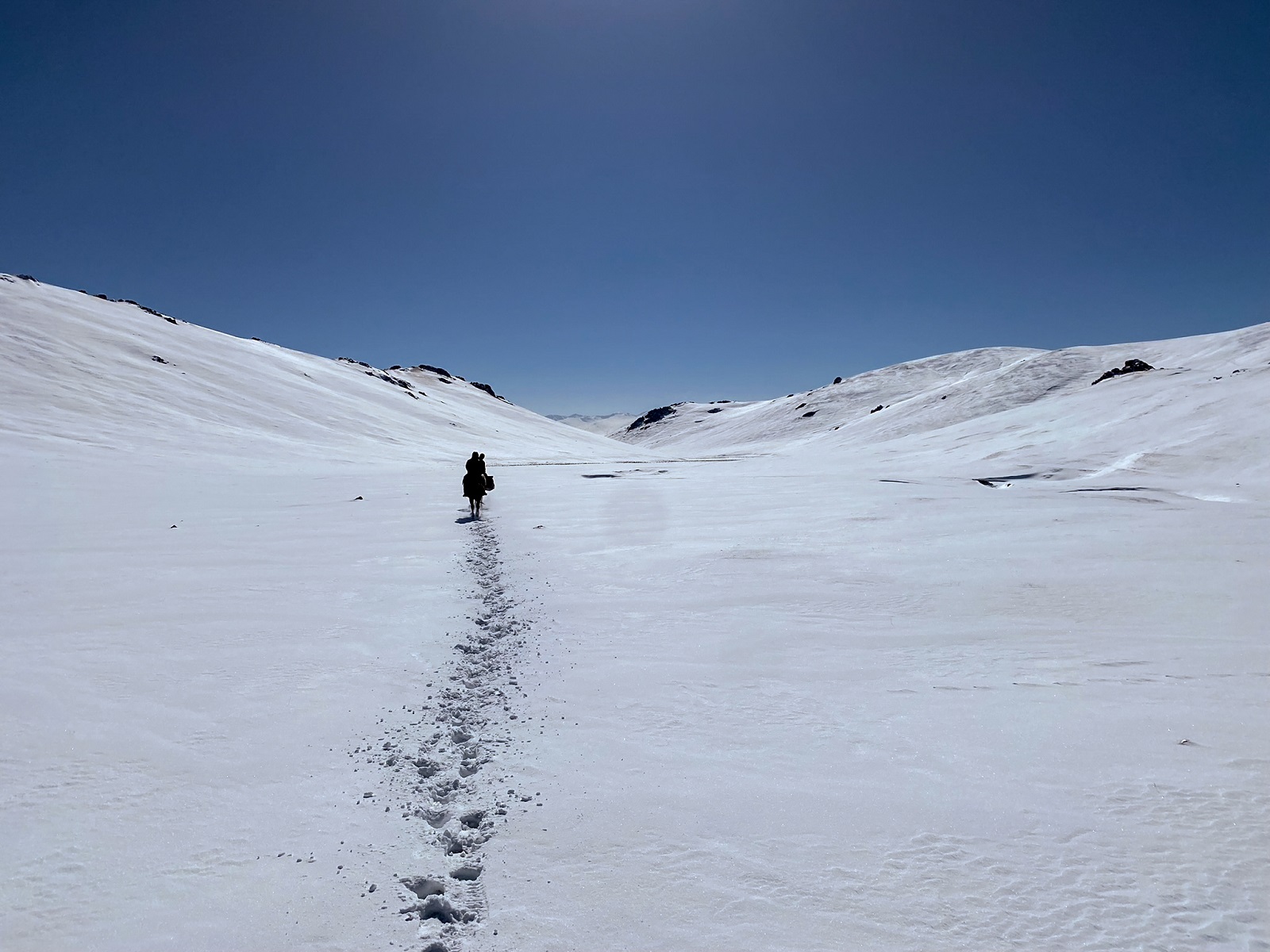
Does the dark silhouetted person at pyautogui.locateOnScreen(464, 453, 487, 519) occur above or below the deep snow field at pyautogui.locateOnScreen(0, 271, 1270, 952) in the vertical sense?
above

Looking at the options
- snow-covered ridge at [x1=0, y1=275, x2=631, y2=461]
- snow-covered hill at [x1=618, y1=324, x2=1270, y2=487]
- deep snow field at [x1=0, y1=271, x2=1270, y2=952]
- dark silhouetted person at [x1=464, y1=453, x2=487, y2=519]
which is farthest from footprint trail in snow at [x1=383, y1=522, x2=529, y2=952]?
snow-covered ridge at [x1=0, y1=275, x2=631, y2=461]

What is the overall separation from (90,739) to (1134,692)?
8658 millimetres

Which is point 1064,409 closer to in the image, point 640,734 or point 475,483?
point 475,483

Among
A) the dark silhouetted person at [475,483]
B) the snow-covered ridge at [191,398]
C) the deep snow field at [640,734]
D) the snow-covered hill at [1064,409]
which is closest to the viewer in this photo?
the deep snow field at [640,734]

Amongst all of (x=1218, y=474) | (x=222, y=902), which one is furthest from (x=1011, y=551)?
(x=1218, y=474)

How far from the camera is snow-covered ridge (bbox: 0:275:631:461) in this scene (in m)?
36.2

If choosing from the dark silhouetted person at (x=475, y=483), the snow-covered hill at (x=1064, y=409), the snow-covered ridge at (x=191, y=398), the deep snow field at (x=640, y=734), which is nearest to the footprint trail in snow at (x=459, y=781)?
the deep snow field at (x=640, y=734)

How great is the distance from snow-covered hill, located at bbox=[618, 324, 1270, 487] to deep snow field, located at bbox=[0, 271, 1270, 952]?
44.8ft

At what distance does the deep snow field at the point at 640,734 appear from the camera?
10.4 ft

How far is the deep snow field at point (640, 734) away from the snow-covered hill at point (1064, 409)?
13641 millimetres

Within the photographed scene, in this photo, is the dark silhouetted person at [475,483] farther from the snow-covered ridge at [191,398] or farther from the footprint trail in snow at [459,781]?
the snow-covered ridge at [191,398]

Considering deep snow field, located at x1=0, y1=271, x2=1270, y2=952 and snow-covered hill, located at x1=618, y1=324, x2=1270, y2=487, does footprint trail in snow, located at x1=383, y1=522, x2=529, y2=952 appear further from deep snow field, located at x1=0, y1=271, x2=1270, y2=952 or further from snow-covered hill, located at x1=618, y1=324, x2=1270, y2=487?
snow-covered hill, located at x1=618, y1=324, x2=1270, y2=487

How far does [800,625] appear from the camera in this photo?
7.45 metres

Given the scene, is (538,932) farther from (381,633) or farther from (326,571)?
(326,571)
